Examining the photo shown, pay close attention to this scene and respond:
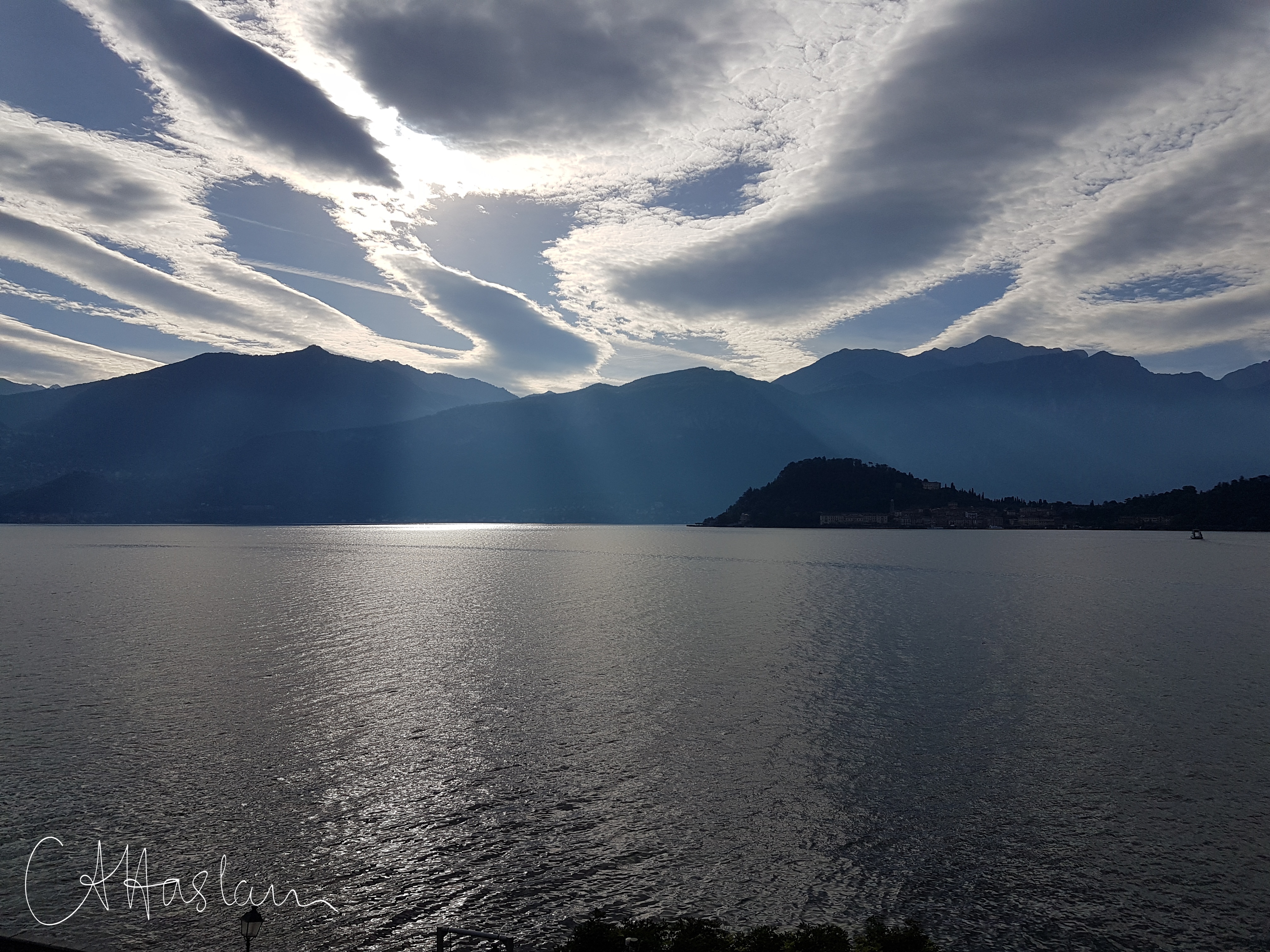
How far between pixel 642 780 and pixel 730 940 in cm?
1418

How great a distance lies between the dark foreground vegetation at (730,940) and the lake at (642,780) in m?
2.02

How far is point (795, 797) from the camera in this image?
3259 cm

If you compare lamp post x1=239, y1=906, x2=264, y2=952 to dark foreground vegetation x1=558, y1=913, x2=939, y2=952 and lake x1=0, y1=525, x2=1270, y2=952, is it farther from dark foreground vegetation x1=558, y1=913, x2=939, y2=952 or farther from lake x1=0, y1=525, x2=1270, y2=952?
dark foreground vegetation x1=558, y1=913, x2=939, y2=952

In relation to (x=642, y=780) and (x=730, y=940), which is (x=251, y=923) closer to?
(x=730, y=940)

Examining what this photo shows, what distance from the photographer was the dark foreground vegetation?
1994cm

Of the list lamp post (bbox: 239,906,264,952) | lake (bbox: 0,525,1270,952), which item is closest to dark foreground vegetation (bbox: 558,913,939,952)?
lake (bbox: 0,525,1270,952)

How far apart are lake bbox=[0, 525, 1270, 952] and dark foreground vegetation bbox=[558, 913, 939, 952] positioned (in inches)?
79.4

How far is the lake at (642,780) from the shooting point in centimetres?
2414

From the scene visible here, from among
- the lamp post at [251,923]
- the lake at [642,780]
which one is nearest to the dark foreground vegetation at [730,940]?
the lake at [642,780]

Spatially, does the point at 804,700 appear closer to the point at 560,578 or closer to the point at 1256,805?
the point at 1256,805

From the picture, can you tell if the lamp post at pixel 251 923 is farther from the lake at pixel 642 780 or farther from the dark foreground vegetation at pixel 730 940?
the dark foreground vegetation at pixel 730 940

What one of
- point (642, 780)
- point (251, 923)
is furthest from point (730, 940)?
point (642, 780)

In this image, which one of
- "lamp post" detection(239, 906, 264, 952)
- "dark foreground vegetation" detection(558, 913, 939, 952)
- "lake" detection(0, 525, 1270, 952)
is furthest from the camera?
"lake" detection(0, 525, 1270, 952)

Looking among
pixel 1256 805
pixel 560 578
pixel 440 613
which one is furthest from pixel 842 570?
pixel 1256 805
